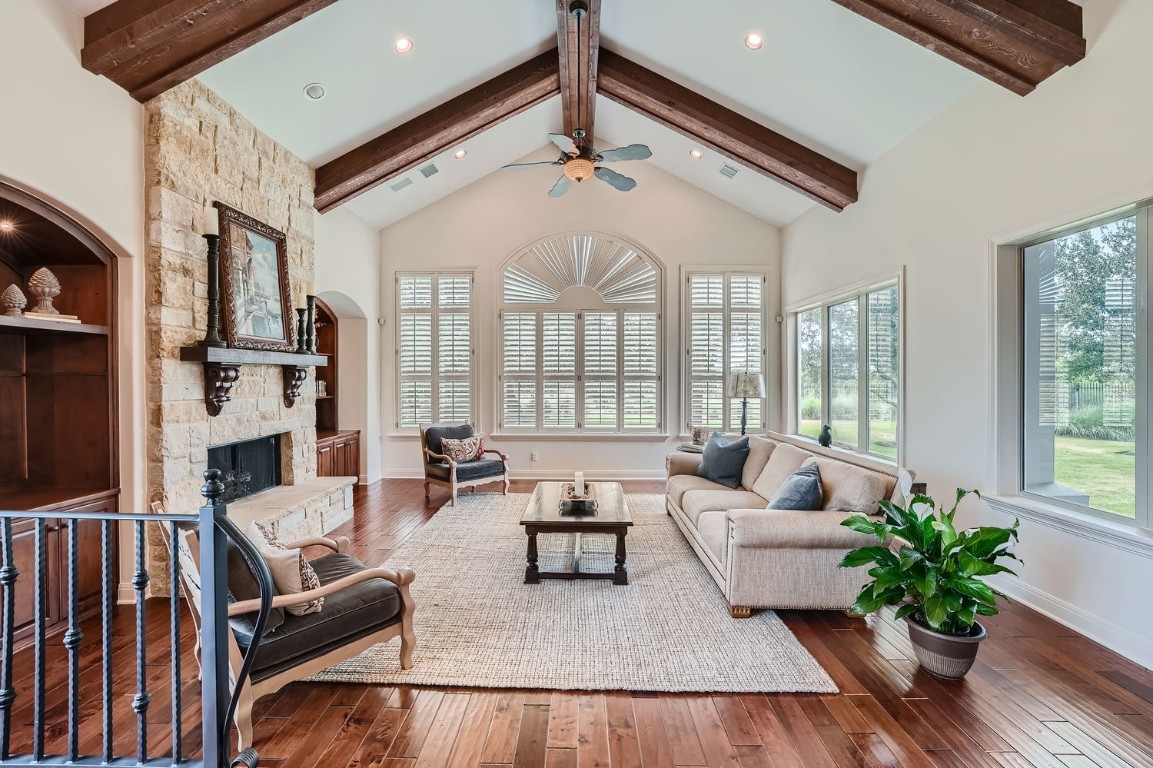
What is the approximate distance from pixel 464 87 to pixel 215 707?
498cm

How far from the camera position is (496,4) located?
3994 mm

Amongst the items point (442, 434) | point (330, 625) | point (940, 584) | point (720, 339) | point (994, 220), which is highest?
point (994, 220)

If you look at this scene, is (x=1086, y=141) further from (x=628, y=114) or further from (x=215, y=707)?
(x=215, y=707)

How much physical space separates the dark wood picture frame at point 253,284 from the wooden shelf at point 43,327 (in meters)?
0.75

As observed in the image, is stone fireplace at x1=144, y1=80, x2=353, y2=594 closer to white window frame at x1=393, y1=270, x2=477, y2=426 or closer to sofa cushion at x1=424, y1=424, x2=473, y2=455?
sofa cushion at x1=424, y1=424, x2=473, y2=455

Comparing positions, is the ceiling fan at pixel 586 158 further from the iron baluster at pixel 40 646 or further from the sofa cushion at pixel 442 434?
the iron baluster at pixel 40 646

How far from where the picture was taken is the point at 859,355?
520 cm

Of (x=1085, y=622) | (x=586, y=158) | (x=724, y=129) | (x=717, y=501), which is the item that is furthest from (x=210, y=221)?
(x=1085, y=622)

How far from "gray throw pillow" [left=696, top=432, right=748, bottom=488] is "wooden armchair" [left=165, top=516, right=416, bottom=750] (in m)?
3.16

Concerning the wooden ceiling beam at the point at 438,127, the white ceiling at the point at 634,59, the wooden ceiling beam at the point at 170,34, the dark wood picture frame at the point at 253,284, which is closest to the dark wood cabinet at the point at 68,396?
the dark wood picture frame at the point at 253,284

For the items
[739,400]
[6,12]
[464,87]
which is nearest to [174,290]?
[6,12]

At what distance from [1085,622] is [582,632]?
109 inches

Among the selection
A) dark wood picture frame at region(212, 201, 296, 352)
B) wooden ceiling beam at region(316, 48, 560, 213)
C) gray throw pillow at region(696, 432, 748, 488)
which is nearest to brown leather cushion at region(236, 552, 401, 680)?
dark wood picture frame at region(212, 201, 296, 352)

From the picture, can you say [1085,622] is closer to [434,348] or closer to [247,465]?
[247,465]
